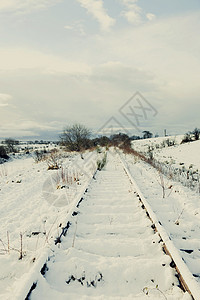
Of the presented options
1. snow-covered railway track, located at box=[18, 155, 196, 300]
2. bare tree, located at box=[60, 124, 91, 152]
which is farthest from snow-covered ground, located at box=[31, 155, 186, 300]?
bare tree, located at box=[60, 124, 91, 152]

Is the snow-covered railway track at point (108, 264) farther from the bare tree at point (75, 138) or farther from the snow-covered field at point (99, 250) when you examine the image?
the bare tree at point (75, 138)

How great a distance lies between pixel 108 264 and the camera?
2225 mm

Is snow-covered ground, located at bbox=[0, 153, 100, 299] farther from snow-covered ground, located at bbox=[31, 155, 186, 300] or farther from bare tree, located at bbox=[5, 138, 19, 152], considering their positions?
bare tree, located at bbox=[5, 138, 19, 152]

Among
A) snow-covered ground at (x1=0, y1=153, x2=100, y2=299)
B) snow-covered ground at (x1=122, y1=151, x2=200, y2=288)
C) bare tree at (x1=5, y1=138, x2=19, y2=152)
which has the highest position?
bare tree at (x1=5, y1=138, x2=19, y2=152)

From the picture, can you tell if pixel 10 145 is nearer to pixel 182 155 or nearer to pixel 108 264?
pixel 182 155

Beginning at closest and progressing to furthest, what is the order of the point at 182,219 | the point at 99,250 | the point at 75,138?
the point at 99,250 < the point at 182,219 < the point at 75,138

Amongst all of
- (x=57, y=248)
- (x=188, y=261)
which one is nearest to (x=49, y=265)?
(x=57, y=248)

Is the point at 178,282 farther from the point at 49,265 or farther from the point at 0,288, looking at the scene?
the point at 0,288

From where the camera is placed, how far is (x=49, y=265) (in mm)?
2156

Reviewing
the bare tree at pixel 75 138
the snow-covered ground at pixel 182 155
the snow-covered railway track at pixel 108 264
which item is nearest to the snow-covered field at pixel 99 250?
the snow-covered railway track at pixel 108 264

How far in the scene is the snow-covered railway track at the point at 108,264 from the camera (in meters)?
1.85

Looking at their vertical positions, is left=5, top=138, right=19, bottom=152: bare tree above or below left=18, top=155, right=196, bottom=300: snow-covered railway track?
above

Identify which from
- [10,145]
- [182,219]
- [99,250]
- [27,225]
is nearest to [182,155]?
[182,219]

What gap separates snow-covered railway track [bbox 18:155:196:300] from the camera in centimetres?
185
